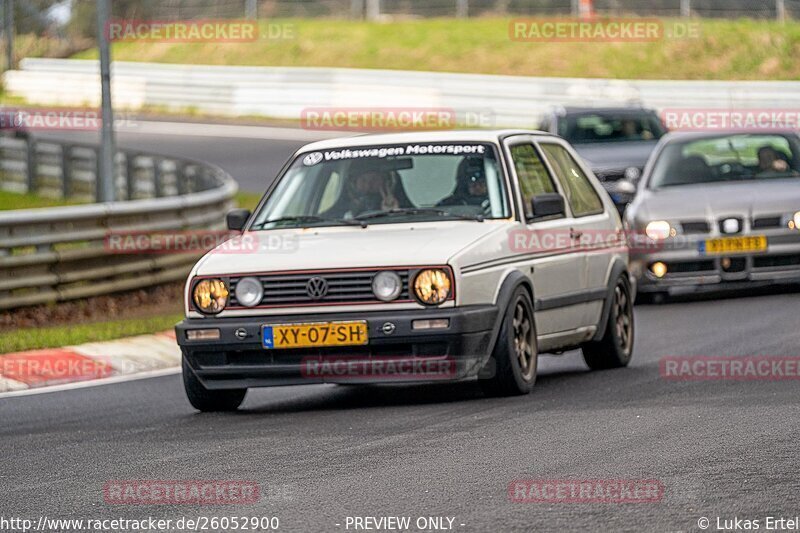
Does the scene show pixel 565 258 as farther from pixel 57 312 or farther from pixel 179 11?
pixel 179 11

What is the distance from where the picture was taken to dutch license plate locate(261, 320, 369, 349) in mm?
8961

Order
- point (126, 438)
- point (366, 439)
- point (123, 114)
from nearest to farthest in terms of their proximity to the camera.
Result: point (366, 439) < point (126, 438) < point (123, 114)

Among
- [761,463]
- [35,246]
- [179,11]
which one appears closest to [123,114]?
[179,11]

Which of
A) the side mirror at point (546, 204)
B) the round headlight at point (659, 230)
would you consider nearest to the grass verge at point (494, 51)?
the round headlight at point (659, 230)

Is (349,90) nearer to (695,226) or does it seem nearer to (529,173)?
(695,226)

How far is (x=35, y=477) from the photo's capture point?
7301 millimetres

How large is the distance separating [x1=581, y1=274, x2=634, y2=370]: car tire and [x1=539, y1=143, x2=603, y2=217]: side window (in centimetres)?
52

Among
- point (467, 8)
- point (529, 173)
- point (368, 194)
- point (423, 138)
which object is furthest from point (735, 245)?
point (467, 8)

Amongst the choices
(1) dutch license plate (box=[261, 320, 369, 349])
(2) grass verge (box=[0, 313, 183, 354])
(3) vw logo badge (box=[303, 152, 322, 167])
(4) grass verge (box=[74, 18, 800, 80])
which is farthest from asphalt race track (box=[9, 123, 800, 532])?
(4) grass verge (box=[74, 18, 800, 80])

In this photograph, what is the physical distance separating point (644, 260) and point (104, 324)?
188 inches

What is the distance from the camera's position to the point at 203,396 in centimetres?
955

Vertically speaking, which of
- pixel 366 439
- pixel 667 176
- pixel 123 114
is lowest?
pixel 123 114

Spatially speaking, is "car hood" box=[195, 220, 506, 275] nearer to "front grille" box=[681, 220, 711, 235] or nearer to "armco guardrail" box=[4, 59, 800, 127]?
"front grille" box=[681, 220, 711, 235]

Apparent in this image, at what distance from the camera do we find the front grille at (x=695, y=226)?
1511cm
